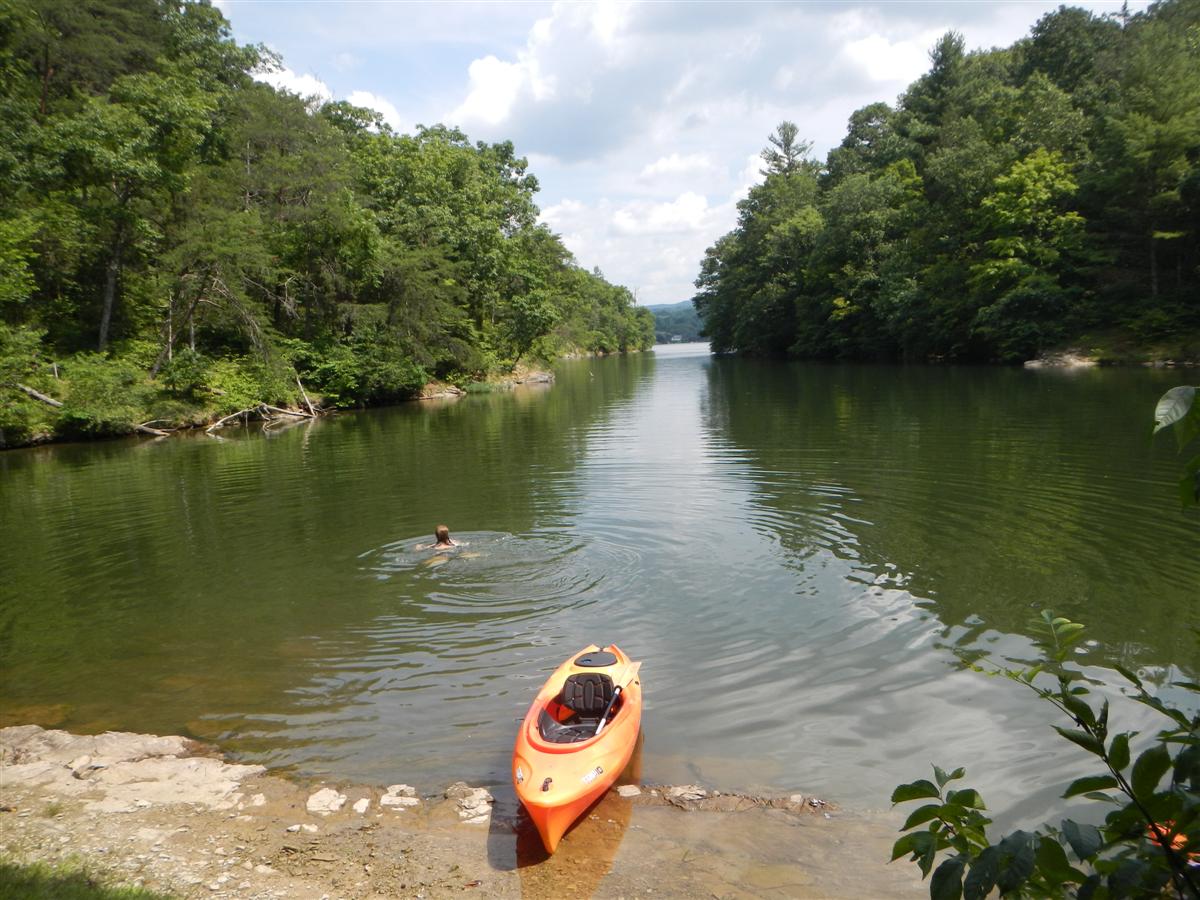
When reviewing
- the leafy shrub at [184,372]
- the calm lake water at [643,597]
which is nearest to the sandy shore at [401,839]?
the calm lake water at [643,597]

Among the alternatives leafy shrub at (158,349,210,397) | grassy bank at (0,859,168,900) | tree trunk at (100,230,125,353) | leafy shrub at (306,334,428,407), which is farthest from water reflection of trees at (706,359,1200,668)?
tree trunk at (100,230,125,353)

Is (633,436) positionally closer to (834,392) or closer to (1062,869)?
(834,392)

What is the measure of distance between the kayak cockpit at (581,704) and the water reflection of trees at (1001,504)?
4673 mm

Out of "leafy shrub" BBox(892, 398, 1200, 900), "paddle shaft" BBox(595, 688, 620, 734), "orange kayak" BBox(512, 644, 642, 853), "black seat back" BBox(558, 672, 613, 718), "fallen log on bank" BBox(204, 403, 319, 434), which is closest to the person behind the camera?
"leafy shrub" BBox(892, 398, 1200, 900)

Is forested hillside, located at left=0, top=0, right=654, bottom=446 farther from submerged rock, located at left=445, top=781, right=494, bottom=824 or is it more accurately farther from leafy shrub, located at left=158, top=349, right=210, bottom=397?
submerged rock, located at left=445, top=781, right=494, bottom=824

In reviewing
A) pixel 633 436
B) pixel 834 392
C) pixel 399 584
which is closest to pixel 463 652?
pixel 399 584

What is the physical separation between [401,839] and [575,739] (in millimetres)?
1437

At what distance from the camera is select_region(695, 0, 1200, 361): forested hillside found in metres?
38.8

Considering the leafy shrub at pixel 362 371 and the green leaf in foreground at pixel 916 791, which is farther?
the leafy shrub at pixel 362 371

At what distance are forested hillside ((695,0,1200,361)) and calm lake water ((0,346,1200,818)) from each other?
23.5 m

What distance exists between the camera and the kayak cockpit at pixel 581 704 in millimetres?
6457

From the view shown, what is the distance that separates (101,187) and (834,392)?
31091 millimetres

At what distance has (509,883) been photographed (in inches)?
202

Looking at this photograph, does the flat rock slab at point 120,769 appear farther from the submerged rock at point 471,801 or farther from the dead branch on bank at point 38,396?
the dead branch on bank at point 38,396
